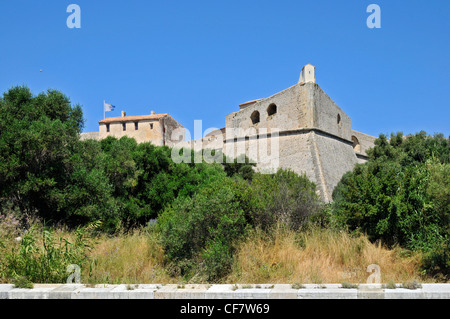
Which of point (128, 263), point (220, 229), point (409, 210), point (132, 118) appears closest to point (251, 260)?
point (220, 229)

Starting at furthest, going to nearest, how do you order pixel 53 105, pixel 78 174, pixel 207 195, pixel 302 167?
1. pixel 302 167
2. pixel 53 105
3. pixel 78 174
4. pixel 207 195

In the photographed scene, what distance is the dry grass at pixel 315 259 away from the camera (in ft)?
18.7

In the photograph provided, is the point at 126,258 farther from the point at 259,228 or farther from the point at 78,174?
the point at 78,174

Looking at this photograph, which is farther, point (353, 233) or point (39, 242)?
point (353, 233)

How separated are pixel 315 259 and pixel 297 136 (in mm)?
19063

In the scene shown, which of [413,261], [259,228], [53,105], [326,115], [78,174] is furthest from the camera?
[326,115]

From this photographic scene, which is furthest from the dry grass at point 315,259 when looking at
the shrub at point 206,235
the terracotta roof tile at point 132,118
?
the terracotta roof tile at point 132,118

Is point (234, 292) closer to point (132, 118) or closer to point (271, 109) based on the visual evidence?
point (271, 109)

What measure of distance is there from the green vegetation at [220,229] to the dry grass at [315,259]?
0.02 meters

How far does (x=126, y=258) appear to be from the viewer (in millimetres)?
6539

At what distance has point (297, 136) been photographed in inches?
968

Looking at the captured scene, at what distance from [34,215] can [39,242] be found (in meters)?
3.72

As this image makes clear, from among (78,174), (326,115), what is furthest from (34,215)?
(326,115)

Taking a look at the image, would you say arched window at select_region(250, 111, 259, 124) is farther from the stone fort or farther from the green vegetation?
the green vegetation
